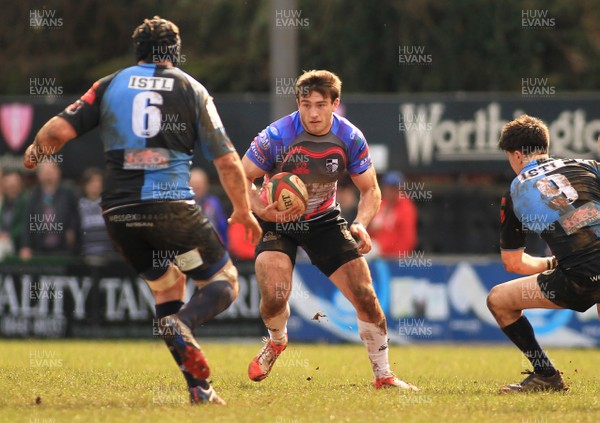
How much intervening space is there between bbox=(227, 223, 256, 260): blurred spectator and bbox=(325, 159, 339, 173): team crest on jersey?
716 centimetres

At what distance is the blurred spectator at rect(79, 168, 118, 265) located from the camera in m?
15.9

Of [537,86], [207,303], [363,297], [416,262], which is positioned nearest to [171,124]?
[207,303]

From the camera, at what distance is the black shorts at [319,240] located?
28.7 feet

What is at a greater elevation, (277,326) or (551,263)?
(551,263)

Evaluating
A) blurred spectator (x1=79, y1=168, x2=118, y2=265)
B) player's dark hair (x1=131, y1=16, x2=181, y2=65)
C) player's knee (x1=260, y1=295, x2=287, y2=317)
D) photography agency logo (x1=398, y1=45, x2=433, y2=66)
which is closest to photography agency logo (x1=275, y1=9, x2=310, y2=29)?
blurred spectator (x1=79, y1=168, x2=118, y2=265)

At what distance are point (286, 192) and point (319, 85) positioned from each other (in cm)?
88

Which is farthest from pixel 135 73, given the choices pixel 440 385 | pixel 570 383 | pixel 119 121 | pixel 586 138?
pixel 586 138

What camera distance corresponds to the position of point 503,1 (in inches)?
843

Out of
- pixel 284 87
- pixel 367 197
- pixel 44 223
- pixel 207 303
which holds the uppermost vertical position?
pixel 284 87

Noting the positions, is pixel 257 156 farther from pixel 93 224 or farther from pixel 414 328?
pixel 93 224

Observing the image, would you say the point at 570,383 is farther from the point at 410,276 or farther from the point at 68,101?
the point at 68,101

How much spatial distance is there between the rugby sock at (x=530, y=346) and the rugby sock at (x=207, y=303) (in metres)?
→ 2.51

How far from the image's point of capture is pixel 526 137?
8242 mm

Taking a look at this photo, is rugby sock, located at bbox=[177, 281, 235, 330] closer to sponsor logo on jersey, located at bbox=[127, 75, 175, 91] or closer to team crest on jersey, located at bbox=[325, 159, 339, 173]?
sponsor logo on jersey, located at bbox=[127, 75, 175, 91]
